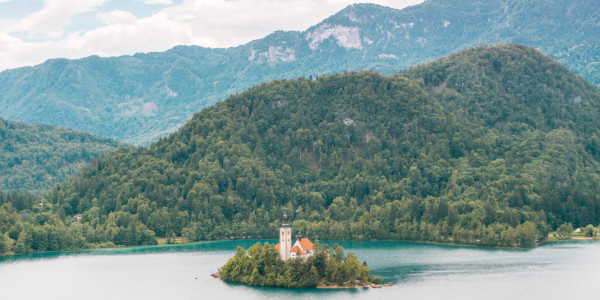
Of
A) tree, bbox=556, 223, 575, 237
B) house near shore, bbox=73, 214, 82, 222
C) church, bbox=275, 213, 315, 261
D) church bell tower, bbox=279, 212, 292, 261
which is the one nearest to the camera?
church, bbox=275, 213, 315, 261

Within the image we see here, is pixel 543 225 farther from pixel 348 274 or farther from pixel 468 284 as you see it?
pixel 348 274

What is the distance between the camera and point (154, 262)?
463 ft

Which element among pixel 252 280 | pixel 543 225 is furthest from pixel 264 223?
pixel 252 280

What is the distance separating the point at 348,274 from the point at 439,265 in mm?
25101

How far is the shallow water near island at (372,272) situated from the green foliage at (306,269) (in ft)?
5.85

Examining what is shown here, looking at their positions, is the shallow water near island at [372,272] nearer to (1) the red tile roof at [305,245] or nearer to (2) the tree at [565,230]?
(1) the red tile roof at [305,245]

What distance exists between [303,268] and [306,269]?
482 millimetres

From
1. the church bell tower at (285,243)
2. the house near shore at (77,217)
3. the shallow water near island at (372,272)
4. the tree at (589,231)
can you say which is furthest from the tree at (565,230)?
the house near shore at (77,217)

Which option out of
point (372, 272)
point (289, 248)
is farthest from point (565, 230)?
point (289, 248)

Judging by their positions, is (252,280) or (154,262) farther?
(154,262)

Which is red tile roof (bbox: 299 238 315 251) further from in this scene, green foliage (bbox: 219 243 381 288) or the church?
green foliage (bbox: 219 243 381 288)

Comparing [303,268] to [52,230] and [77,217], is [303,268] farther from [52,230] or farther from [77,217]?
[77,217]

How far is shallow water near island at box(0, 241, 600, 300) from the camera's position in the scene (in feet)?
348

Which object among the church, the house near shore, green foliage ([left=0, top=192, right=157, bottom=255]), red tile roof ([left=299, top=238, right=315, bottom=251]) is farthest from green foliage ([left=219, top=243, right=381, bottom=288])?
the house near shore
